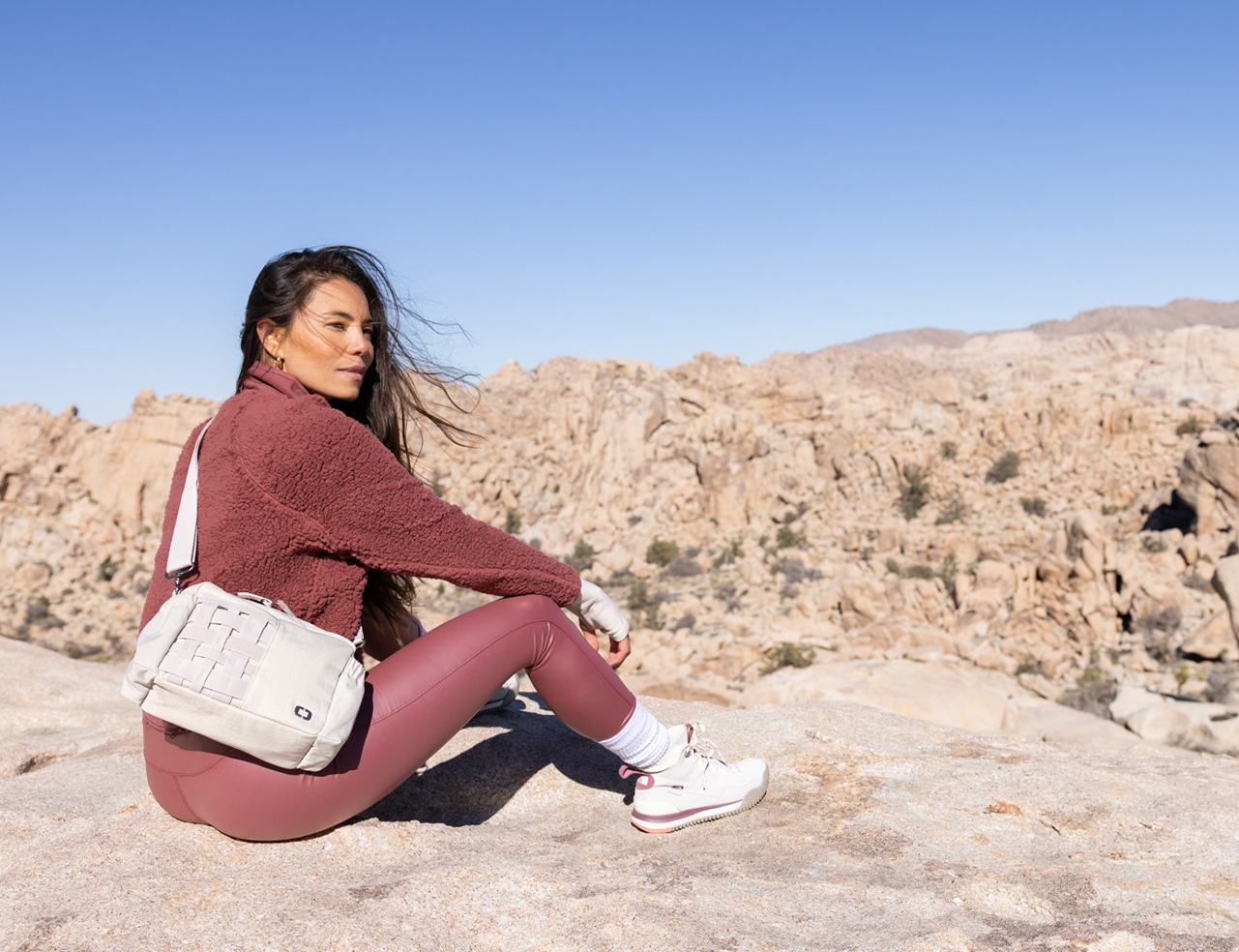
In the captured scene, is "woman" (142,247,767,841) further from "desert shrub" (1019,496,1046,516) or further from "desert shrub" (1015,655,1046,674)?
"desert shrub" (1019,496,1046,516)

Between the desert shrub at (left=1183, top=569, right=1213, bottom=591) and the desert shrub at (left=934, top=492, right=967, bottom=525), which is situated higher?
the desert shrub at (left=934, top=492, right=967, bottom=525)

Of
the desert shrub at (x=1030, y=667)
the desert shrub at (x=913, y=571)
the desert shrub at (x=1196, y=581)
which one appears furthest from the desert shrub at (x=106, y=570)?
the desert shrub at (x=1196, y=581)

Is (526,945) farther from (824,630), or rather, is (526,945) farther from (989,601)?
(989,601)

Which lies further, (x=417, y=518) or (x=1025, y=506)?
(x=1025, y=506)

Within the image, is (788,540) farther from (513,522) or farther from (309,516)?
(309,516)

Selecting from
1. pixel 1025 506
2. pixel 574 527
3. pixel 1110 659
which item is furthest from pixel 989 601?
pixel 574 527

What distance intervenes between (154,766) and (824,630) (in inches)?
374

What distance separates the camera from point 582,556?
16750 millimetres

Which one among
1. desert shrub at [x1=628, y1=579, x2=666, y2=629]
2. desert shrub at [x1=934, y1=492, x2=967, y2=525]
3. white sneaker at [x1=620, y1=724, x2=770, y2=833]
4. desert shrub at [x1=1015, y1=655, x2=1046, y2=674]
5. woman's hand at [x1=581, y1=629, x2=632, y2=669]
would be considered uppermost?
woman's hand at [x1=581, y1=629, x2=632, y2=669]

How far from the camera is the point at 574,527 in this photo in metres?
18.1

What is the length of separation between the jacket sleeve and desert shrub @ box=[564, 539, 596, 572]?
14.5m

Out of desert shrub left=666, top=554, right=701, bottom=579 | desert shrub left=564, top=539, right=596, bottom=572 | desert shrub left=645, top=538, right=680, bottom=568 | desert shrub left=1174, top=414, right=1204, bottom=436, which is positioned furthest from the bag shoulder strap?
desert shrub left=1174, top=414, right=1204, bottom=436

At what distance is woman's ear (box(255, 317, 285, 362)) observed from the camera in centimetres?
197

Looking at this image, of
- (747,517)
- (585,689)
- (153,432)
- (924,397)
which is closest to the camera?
(585,689)
